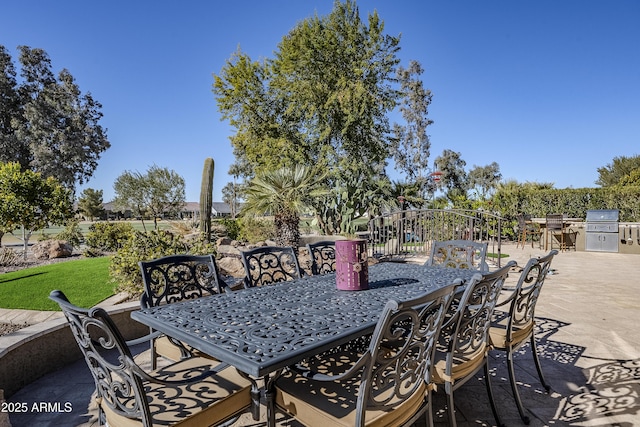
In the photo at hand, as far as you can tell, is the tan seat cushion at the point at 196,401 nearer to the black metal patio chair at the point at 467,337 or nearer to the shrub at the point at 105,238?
the black metal patio chair at the point at 467,337

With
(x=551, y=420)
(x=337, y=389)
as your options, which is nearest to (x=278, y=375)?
(x=337, y=389)

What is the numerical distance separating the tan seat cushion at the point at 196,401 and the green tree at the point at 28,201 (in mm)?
8689

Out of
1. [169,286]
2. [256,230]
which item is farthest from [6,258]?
[169,286]

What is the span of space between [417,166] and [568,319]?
76.3ft

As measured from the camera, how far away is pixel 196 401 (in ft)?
4.52

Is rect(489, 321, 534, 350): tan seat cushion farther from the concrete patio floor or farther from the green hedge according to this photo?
the green hedge

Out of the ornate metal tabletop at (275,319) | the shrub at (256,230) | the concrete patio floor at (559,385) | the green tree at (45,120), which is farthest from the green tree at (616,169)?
the green tree at (45,120)

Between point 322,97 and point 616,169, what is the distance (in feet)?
78.4

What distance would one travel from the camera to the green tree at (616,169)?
2361 cm

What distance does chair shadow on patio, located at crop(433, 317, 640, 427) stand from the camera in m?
1.96

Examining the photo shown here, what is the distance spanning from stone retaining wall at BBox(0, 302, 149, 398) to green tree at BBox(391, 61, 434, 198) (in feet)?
77.4

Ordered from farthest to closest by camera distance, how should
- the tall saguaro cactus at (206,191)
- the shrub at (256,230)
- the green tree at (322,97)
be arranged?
the green tree at (322,97)
the shrub at (256,230)
the tall saguaro cactus at (206,191)

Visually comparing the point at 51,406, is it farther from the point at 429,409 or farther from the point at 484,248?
the point at 484,248

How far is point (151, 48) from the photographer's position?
11945 mm
